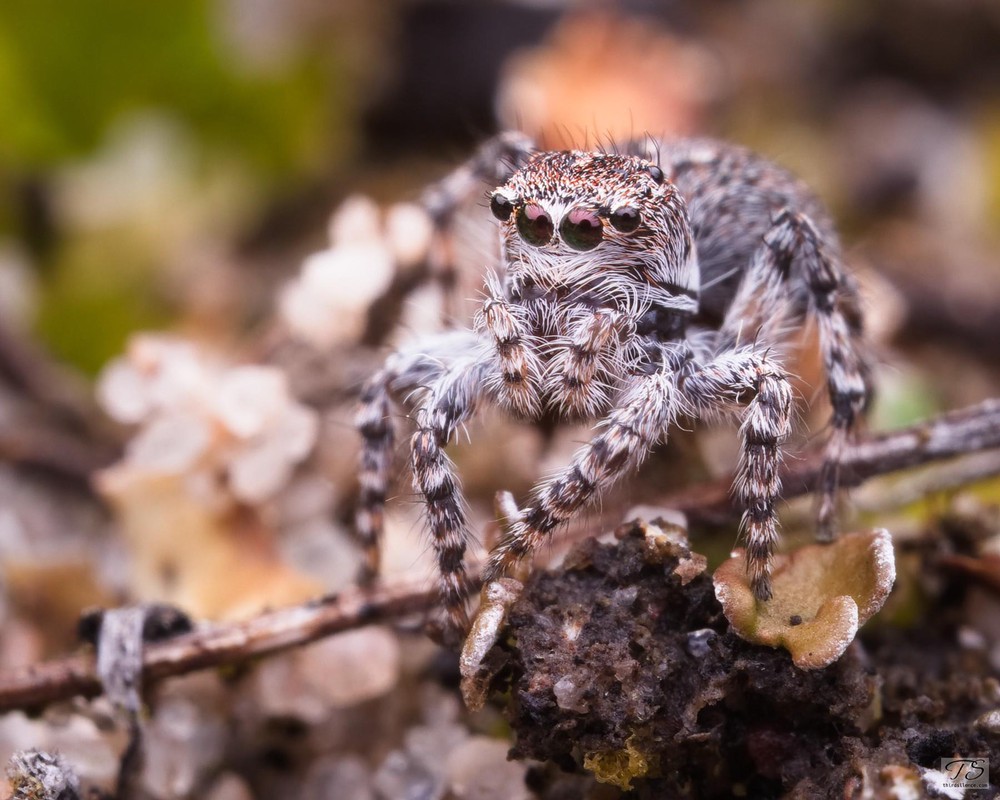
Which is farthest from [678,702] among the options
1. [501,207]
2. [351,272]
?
[351,272]

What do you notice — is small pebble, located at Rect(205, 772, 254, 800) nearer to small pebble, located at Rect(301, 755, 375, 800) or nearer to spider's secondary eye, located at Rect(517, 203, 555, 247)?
small pebble, located at Rect(301, 755, 375, 800)

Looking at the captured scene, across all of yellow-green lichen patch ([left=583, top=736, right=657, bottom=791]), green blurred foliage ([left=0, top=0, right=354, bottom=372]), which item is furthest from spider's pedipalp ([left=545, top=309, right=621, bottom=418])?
green blurred foliage ([left=0, top=0, right=354, bottom=372])

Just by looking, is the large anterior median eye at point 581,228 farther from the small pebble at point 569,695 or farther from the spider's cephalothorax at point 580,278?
the small pebble at point 569,695

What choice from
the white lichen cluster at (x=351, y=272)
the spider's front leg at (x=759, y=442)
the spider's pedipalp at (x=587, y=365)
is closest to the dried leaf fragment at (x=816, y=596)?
the spider's front leg at (x=759, y=442)

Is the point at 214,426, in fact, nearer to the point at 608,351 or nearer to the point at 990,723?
the point at 608,351

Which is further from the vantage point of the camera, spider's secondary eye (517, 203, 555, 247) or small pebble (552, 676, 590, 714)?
spider's secondary eye (517, 203, 555, 247)

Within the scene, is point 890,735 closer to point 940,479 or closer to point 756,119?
point 940,479
